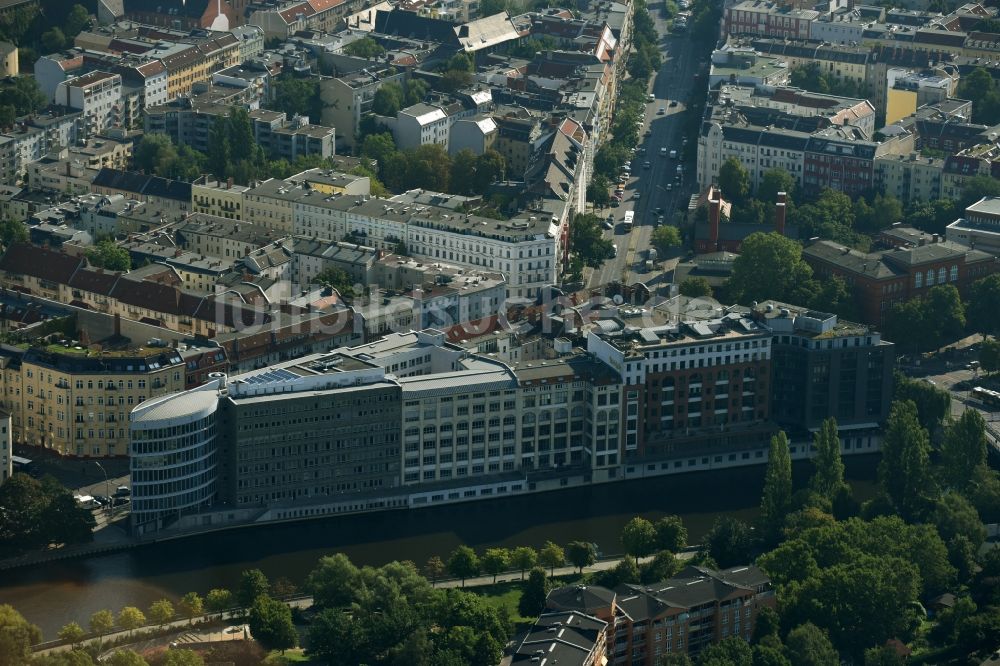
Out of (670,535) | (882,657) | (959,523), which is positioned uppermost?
(959,523)

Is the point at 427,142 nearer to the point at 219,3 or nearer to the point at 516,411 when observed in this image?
the point at 219,3

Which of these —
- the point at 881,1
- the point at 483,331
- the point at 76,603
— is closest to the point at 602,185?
the point at 483,331

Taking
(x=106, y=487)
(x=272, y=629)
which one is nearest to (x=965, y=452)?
(x=272, y=629)

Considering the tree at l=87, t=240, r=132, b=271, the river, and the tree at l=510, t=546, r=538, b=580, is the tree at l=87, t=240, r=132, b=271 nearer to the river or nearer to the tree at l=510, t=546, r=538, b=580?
the river

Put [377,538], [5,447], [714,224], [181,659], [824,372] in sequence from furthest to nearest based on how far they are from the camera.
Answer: [714,224] → [824,372] → [5,447] → [377,538] → [181,659]

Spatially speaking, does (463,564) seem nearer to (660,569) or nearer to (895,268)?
(660,569)

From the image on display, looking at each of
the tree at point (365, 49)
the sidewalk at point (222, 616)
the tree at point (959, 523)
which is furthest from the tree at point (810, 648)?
the tree at point (365, 49)

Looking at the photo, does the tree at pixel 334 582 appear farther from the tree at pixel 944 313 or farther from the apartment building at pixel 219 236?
the tree at pixel 944 313
